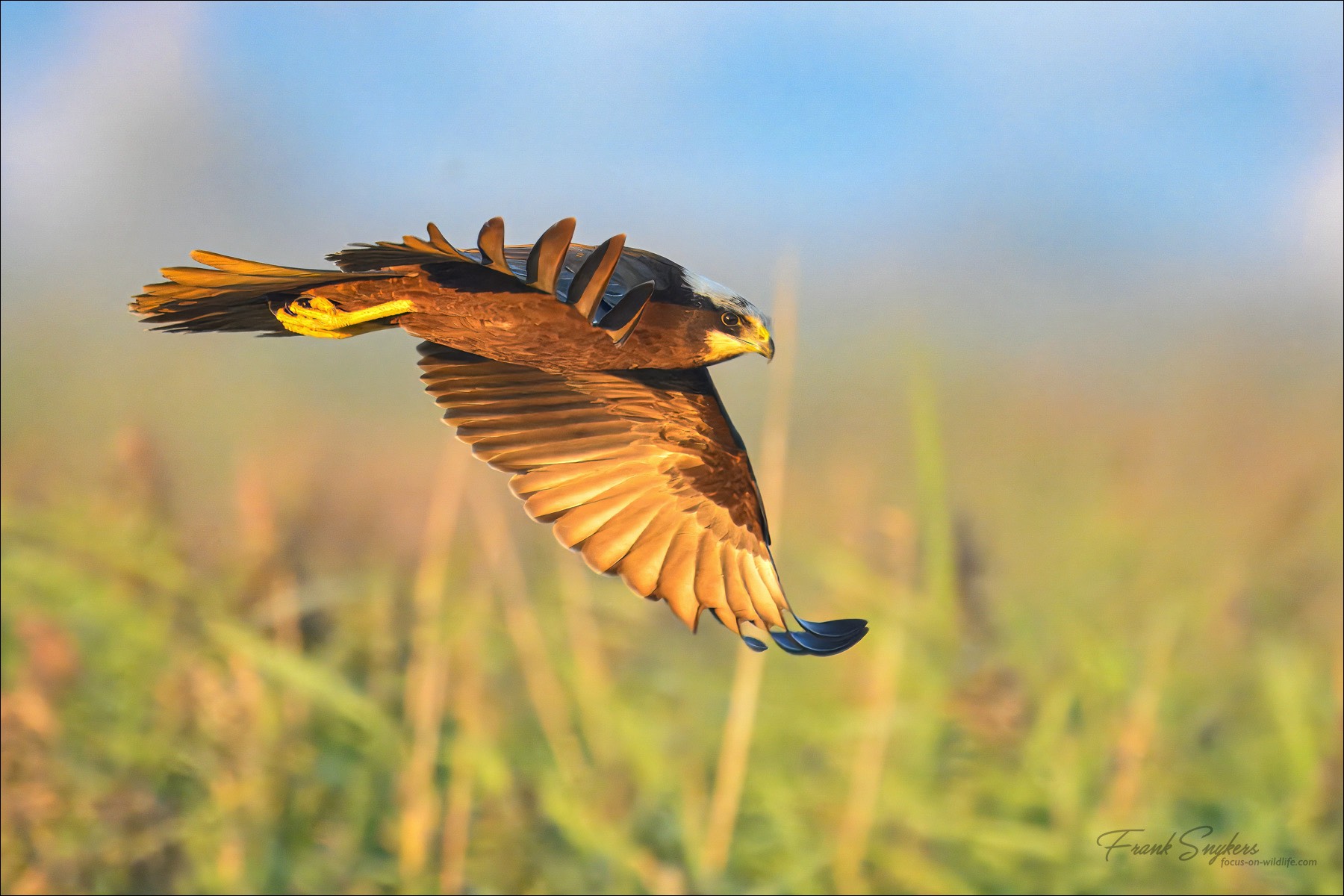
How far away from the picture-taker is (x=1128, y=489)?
4922 millimetres

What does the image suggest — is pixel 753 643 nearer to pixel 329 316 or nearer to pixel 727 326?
pixel 727 326

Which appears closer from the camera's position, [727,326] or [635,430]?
[727,326]

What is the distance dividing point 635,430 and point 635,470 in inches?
4.3

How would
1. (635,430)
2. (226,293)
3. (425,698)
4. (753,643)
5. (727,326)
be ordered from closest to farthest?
(226,293)
(727,326)
(753,643)
(635,430)
(425,698)

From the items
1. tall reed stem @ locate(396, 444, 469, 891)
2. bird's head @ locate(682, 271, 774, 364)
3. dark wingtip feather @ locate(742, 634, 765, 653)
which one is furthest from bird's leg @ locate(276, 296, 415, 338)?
tall reed stem @ locate(396, 444, 469, 891)

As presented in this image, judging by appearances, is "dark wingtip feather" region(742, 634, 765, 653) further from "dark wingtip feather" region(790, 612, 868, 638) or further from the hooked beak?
the hooked beak

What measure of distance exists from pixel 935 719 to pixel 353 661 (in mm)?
2087

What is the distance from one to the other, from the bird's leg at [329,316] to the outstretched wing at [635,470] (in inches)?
22.9

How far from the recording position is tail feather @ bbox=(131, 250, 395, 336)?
7.04 ft

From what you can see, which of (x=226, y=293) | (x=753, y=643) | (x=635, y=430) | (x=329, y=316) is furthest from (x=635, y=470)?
(x=226, y=293)

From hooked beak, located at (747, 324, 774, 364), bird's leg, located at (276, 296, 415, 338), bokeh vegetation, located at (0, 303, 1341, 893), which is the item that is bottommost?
bokeh vegetation, located at (0, 303, 1341, 893)

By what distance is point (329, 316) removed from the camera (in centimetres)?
244

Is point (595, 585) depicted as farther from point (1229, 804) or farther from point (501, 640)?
point (1229, 804)

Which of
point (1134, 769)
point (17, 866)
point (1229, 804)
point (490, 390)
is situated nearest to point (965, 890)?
point (1134, 769)
